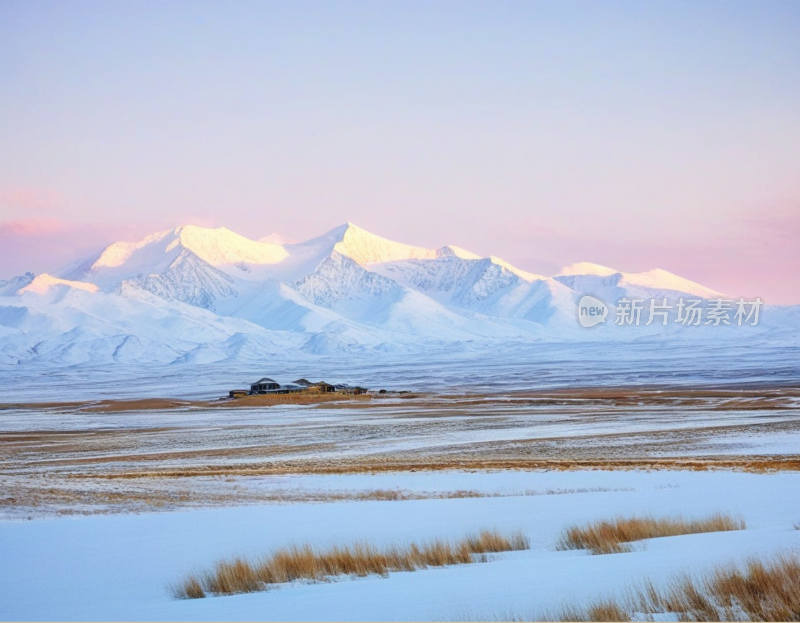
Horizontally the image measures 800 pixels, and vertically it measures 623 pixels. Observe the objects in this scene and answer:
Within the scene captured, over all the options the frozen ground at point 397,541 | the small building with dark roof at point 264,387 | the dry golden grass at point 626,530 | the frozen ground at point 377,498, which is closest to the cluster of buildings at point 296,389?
the small building with dark roof at point 264,387

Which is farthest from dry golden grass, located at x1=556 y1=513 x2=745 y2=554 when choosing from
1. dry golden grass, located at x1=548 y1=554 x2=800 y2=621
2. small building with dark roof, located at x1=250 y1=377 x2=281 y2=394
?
small building with dark roof, located at x1=250 y1=377 x2=281 y2=394

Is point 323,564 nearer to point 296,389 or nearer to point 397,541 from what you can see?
point 397,541

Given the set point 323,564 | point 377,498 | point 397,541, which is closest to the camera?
point 323,564

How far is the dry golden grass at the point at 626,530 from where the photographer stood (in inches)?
451

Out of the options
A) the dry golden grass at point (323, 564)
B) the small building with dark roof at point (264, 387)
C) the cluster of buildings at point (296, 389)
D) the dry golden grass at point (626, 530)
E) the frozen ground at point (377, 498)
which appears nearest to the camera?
the frozen ground at point (377, 498)

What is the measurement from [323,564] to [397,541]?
7.84 feet

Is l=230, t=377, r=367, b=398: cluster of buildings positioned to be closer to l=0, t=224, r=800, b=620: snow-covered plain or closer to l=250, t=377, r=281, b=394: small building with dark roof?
l=250, t=377, r=281, b=394: small building with dark roof

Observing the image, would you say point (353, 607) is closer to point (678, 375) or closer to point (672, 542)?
point (672, 542)

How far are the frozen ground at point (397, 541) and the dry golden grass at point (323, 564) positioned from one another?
353 mm

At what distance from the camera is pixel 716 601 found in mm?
7598

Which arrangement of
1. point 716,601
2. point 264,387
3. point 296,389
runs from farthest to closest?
point 264,387 < point 296,389 < point 716,601


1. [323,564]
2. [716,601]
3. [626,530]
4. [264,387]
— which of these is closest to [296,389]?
[264,387]

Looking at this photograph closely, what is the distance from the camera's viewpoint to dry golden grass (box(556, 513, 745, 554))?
1145 centimetres

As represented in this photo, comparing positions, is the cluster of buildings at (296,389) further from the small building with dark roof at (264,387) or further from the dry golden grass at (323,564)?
the dry golden grass at (323,564)
